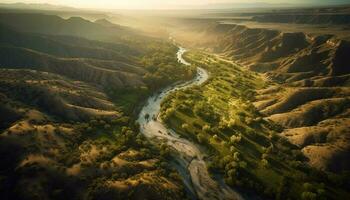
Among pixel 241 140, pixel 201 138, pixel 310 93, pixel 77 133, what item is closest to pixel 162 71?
pixel 201 138

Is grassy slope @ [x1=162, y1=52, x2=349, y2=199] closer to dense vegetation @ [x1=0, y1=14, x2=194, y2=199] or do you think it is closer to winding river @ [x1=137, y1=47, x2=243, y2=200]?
winding river @ [x1=137, y1=47, x2=243, y2=200]

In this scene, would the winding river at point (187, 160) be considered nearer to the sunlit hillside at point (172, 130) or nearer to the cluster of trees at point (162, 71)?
the sunlit hillside at point (172, 130)

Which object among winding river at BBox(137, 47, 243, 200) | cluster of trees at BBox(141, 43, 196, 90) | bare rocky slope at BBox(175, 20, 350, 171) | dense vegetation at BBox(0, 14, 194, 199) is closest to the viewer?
dense vegetation at BBox(0, 14, 194, 199)

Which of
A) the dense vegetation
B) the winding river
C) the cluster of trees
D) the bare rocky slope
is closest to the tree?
the winding river

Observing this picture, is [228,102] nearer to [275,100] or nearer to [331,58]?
[275,100]

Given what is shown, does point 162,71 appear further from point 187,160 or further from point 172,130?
point 187,160
